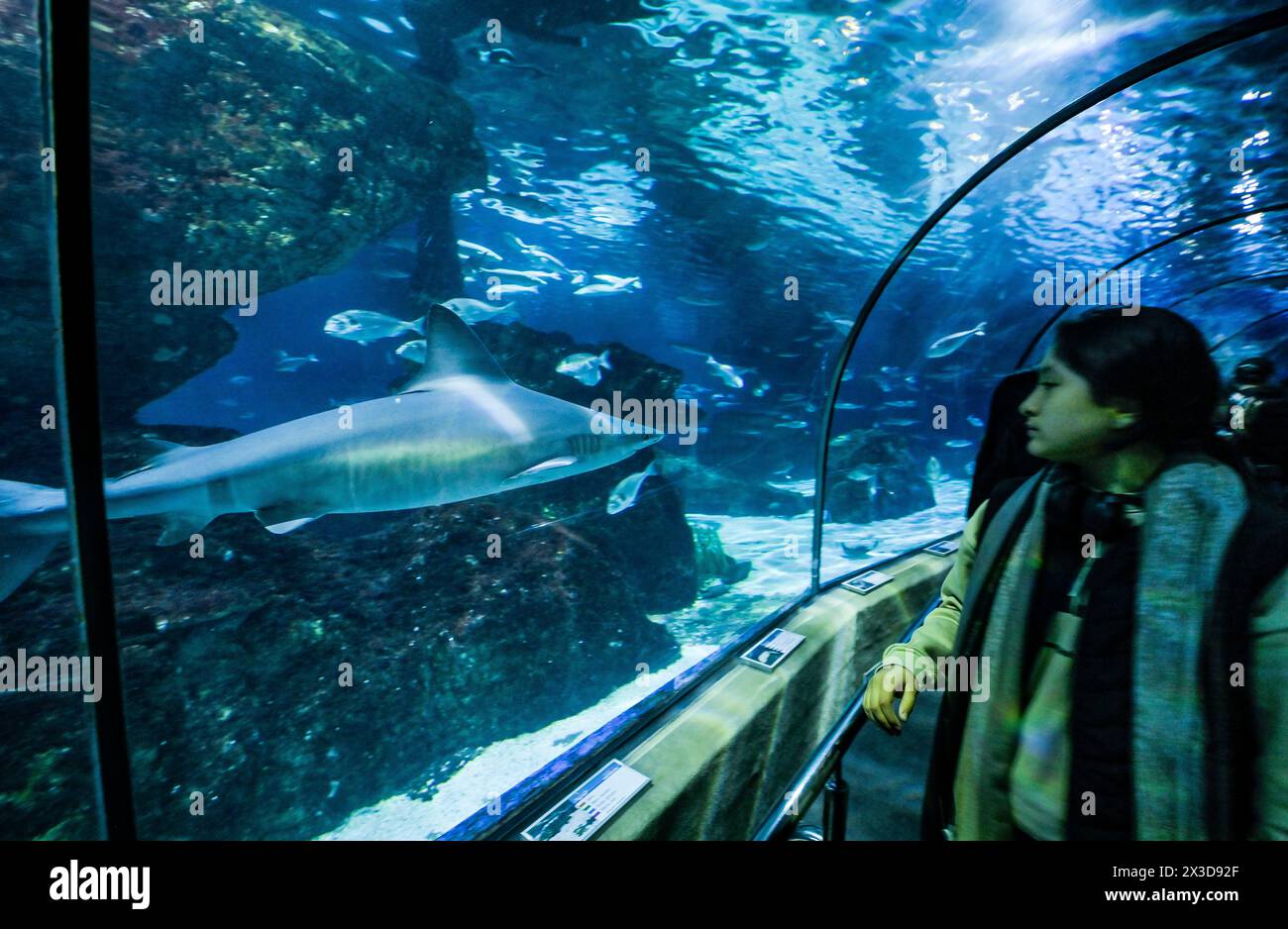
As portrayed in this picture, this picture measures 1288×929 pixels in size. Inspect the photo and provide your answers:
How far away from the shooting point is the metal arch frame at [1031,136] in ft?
8.29

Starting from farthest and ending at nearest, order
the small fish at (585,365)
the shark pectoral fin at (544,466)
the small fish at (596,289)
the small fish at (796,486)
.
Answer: the small fish at (796,486)
the small fish at (596,289)
the small fish at (585,365)
the shark pectoral fin at (544,466)

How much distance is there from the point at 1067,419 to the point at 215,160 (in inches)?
422

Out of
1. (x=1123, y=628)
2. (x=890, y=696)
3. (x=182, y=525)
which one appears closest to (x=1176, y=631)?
(x=1123, y=628)

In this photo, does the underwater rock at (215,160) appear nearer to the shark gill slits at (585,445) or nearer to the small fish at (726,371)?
the shark gill slits at (585,445)

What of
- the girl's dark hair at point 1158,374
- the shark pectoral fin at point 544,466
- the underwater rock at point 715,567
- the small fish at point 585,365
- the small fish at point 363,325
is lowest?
the underwater rock at point 715,567

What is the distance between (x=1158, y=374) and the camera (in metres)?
1.30

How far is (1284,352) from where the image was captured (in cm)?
1617

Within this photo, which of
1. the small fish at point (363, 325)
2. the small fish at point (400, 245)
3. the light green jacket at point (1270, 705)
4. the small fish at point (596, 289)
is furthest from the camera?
the small fish at point (400, 245)

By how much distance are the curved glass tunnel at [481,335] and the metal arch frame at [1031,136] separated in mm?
122

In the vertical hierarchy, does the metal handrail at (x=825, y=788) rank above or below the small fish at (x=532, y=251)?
below

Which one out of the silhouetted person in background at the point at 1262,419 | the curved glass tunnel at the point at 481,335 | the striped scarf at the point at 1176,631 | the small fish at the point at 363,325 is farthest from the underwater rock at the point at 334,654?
the silhouetted person in background at the point at 1262,419

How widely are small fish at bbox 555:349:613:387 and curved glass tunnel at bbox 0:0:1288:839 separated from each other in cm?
11

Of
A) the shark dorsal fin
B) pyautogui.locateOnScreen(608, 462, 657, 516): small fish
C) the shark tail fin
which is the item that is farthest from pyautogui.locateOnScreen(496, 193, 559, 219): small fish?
the shark tail fin
